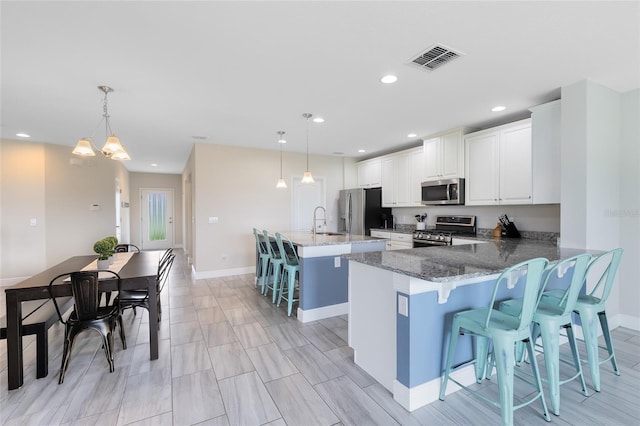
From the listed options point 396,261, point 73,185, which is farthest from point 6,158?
point 396,261

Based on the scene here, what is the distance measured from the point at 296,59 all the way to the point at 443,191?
131 inches

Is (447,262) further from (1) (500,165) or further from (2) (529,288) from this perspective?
(1) (500,165)

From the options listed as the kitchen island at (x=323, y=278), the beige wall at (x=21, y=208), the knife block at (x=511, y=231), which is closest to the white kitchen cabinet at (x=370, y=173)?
the knife block at (x=511, y=231)

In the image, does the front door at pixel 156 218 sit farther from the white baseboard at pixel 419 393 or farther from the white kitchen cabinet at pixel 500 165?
the white baseboard at pixel 419 393

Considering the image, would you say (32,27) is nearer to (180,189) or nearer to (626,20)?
(626,20)

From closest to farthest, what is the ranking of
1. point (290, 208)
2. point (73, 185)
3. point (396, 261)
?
point (396, 261) < point (73, 185) < point (290, 208)

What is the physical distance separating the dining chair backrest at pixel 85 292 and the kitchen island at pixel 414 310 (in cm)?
201

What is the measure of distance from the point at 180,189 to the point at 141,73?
8.10 m

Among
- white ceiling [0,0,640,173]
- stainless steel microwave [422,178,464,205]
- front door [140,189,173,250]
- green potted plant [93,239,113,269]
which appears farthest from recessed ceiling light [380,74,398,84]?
front door [140,189,173,250]

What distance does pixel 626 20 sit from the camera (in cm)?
193

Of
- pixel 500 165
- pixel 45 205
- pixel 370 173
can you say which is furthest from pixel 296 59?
pixel 45 205

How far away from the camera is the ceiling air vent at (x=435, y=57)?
2275 millimetres

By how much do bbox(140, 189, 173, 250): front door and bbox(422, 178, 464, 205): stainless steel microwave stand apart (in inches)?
336

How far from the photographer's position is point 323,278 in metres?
3.49
